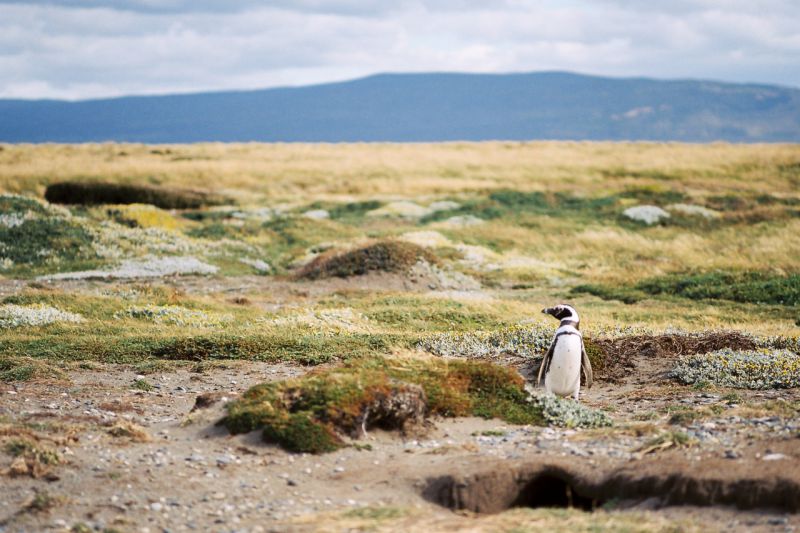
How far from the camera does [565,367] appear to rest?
548 inches

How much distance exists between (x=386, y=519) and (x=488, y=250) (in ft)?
89.1

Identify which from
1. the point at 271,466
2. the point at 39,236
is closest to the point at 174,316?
the point at 271,466

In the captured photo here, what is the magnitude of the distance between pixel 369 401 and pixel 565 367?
165 inches

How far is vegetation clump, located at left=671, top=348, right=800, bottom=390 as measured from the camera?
14.2 meters

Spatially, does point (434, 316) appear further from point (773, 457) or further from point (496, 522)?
point (496, 522)

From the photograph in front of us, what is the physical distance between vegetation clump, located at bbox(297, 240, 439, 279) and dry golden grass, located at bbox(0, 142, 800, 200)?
23.4 meters

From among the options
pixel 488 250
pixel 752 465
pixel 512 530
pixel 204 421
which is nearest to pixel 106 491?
pixel 204 421

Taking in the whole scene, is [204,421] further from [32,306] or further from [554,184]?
[554,184]

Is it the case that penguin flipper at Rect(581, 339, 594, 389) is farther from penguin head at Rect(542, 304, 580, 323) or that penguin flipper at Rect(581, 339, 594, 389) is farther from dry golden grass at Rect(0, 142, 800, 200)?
dry golden grass at Rect(0, 142, 800, 200)

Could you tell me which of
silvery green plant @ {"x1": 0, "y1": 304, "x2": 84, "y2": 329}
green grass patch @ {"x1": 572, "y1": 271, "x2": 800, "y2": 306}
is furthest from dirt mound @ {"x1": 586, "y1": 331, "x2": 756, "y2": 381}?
silvery green plant @ {"x1": 0, "y1": 304, "x2": 84, "y2": 329}

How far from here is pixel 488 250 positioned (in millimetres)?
35000

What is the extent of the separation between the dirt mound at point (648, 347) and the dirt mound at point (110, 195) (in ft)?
115

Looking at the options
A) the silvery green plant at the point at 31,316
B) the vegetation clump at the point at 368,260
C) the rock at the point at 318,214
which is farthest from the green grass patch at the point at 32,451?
the rock at the point at 318,214

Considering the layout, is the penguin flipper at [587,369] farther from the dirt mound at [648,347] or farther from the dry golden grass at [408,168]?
the dry golden grass at [408,168]
